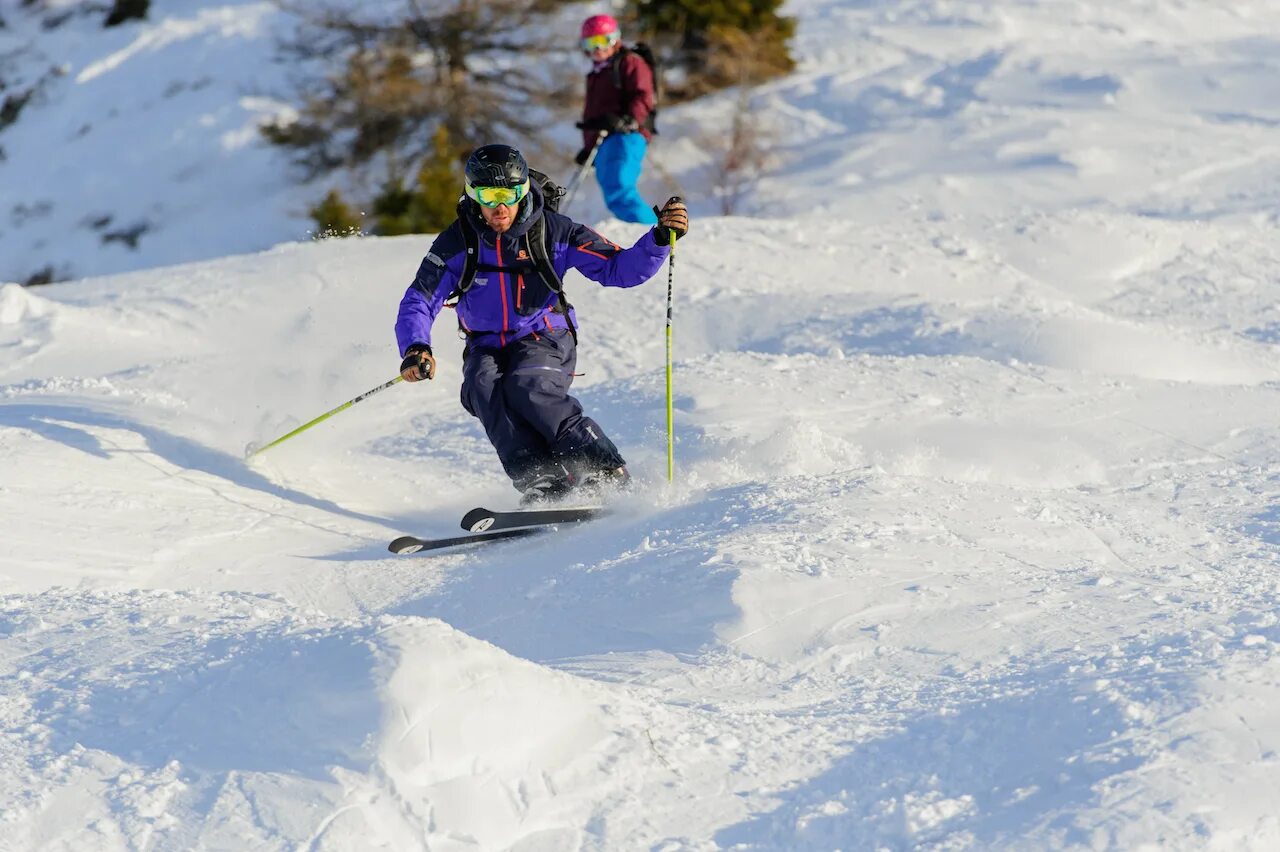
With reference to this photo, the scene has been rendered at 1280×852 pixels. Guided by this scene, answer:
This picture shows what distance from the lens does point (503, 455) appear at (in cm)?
627

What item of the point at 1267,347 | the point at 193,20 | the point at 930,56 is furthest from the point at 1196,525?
the point at 193,20

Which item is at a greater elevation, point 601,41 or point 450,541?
point 601,41

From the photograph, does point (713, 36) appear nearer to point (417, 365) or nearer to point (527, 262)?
point (527, 262)

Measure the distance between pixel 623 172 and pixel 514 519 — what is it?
19.0 ft

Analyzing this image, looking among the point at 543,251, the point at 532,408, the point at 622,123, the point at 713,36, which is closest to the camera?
the point at 543,251

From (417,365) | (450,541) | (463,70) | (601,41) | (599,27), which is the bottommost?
(450,541)

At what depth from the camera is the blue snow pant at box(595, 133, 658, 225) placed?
36.1 ft

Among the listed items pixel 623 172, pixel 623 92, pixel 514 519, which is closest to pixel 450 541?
pixel 514 519

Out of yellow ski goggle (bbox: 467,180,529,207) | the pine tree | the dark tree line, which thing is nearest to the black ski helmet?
yellow ski goggle (bbox: 467,180,529,207)

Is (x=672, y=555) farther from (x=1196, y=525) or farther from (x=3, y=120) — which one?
(x=3, y=120)

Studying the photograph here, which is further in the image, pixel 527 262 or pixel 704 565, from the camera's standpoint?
pixel 527 262

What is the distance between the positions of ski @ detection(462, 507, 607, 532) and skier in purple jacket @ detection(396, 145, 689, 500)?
1.36 feet

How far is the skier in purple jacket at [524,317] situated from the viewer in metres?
5.90

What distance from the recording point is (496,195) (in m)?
5.73
